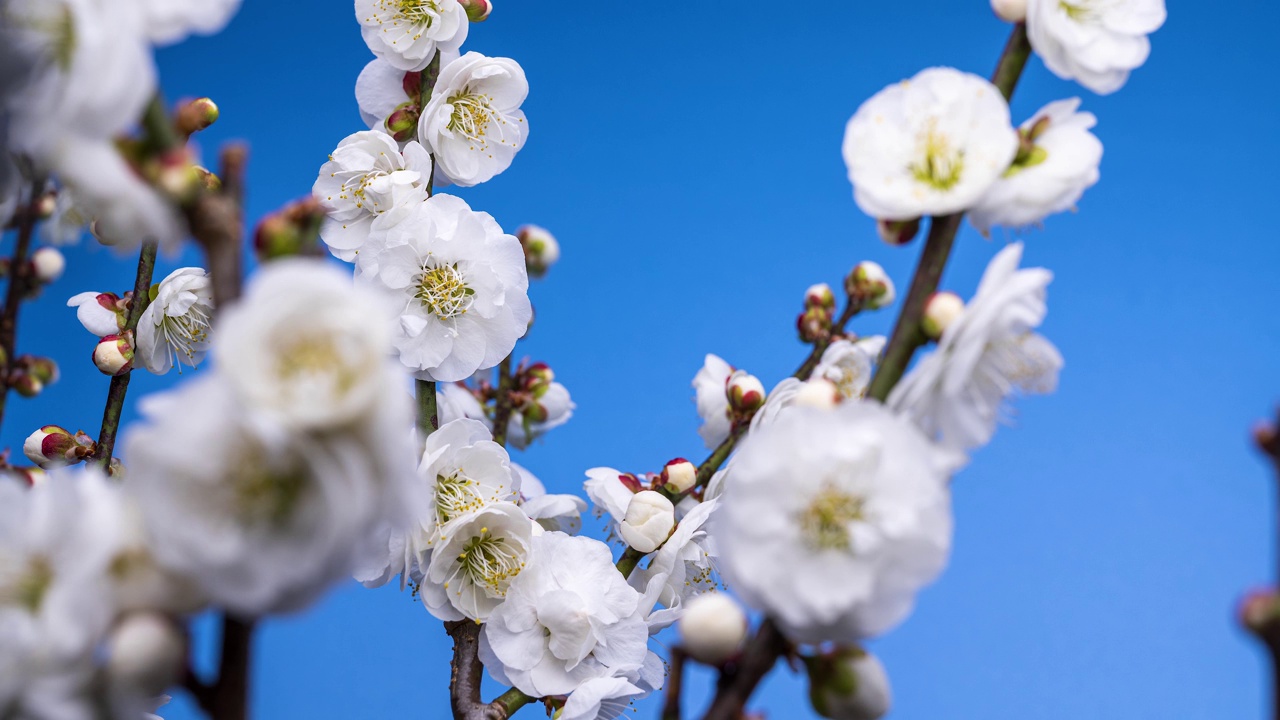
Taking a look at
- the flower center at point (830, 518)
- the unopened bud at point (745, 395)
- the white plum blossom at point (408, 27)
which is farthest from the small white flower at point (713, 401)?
the flower center at point (830, 518)

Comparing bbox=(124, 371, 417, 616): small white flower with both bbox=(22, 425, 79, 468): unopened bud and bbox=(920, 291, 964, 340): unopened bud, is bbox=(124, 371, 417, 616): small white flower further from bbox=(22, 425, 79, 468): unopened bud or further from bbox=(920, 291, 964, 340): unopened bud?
bbox=(22, 425, 79, 468): unopened bud

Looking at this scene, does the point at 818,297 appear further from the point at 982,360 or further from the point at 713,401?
the point at 982,360

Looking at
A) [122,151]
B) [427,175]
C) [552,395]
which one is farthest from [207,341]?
[122,151]

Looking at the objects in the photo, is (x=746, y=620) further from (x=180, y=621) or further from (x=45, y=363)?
(x=45, y=363)

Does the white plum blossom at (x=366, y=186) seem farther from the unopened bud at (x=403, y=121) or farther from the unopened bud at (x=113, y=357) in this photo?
the unopened bud at (x=113, y=357)

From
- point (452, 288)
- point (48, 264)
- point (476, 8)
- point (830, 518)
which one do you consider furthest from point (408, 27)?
point (830, 518)

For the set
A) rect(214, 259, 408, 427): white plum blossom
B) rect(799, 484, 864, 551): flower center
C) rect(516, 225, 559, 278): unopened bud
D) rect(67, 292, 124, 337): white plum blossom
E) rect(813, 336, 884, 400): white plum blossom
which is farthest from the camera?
rect(516, 225, 559, 278): unopened bud

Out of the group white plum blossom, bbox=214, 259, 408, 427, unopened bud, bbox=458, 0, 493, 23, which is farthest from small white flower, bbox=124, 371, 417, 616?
unopened bud, bbox=458, 0, 493, 23
